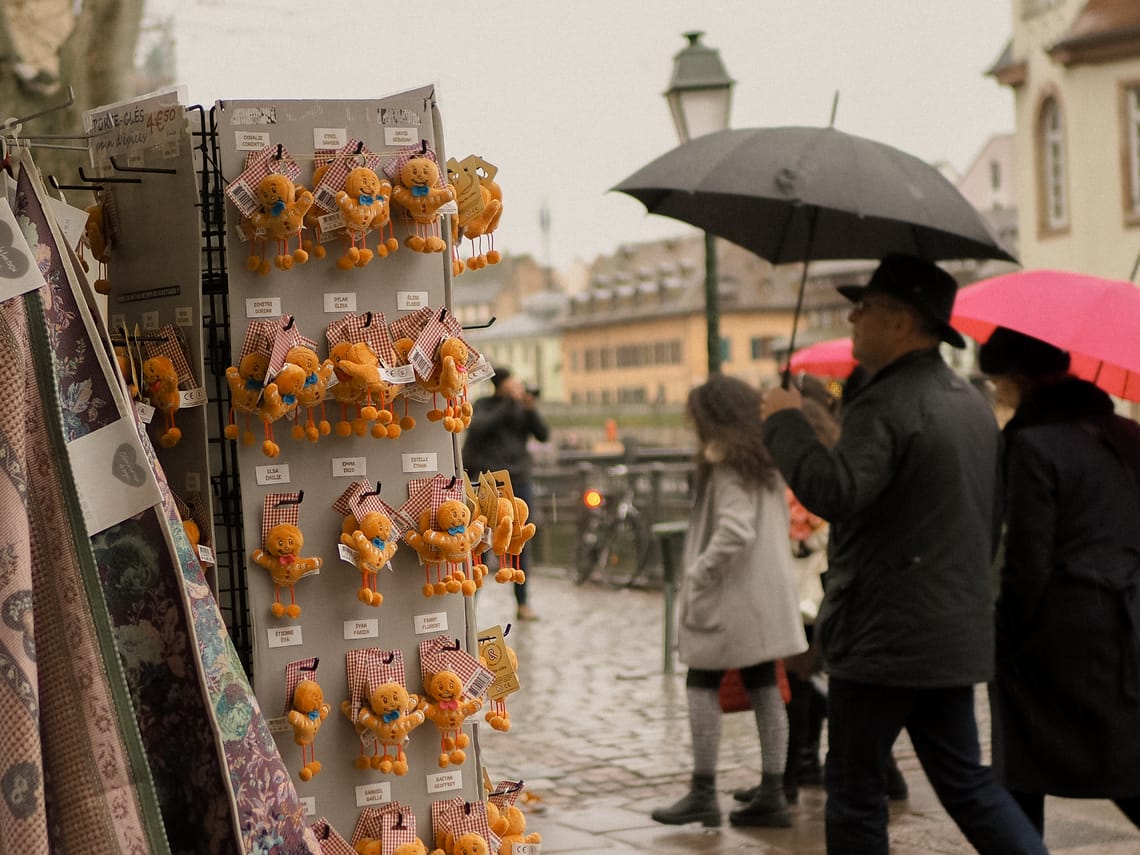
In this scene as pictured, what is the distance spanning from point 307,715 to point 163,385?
2.58 ft

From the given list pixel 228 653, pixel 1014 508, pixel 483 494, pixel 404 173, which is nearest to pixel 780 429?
pixel 1014 508

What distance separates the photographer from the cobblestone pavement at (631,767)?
21.2 ft

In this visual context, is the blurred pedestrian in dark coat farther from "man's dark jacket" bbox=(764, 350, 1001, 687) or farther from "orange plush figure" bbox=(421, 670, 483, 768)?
"orange plush figure" bbox=(421, 670, 483, 768)

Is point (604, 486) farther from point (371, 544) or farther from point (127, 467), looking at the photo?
point (127, 467)

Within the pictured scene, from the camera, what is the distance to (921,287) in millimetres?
4863

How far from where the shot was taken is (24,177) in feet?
9.84

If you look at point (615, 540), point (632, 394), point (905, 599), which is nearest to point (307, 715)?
point (905, 599)

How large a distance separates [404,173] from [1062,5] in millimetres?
33733

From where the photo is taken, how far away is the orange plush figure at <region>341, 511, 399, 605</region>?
362 cm

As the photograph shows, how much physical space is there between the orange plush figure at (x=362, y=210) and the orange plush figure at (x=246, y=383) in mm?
298

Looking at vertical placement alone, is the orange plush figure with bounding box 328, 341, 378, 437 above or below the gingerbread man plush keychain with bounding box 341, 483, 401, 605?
above

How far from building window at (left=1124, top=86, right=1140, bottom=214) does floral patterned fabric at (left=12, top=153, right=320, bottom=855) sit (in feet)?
108

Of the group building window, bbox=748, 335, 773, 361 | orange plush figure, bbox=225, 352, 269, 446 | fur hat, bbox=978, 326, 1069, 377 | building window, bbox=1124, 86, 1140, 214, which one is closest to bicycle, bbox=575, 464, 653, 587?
fur hat, bbox=978, 326, 1069, 377

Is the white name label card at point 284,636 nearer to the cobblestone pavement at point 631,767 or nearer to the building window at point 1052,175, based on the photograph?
the cobblestone pavement at point 631,767
